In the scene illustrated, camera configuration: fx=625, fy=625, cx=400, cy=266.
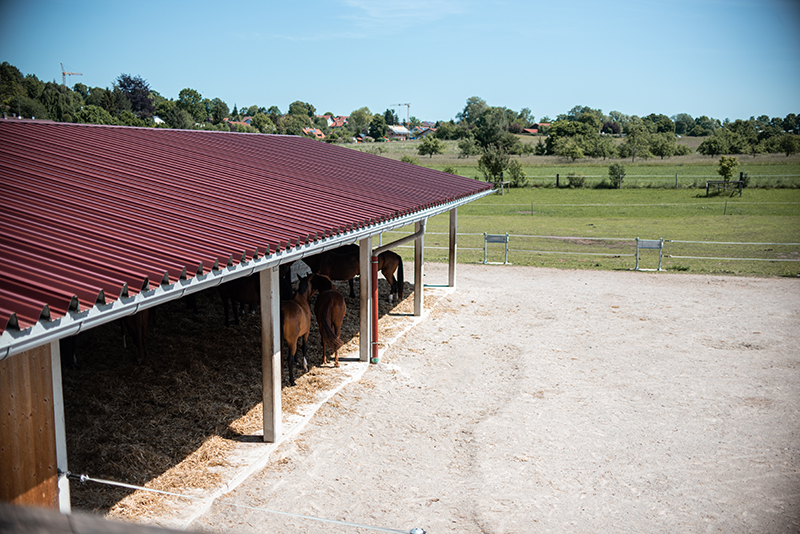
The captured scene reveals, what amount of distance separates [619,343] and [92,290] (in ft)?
32.9

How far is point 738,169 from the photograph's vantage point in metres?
52.7

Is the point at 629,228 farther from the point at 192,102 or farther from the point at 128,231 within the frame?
the point at 192,102

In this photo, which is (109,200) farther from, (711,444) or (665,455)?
(711,444)

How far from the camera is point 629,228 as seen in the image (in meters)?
27.8

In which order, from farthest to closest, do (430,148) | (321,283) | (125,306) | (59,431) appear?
(430,148), (321,283), (59,431), (125,306)

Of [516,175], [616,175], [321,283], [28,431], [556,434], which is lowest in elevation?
[556,434]

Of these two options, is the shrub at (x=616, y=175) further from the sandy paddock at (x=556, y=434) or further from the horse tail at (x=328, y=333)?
the horse tail at (x=328, y=333)

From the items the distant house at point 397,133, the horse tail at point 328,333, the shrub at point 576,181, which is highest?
the distant house at point 397,133

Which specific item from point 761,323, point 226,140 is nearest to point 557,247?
point 761,323

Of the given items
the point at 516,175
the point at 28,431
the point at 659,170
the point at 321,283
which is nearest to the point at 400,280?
the point at 321,283

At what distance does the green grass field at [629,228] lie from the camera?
67.4 feet

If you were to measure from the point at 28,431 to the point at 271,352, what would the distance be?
3.10 metres

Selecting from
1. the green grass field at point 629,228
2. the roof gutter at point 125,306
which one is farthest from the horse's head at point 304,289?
the green grass field at point 629,228

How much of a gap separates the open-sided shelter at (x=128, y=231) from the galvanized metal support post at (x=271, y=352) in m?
0.01
